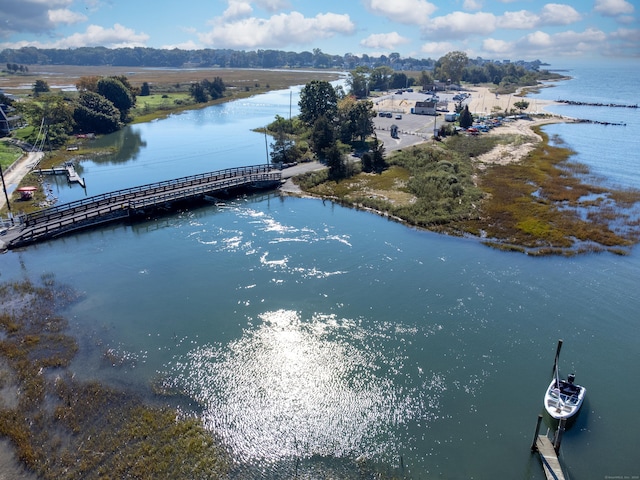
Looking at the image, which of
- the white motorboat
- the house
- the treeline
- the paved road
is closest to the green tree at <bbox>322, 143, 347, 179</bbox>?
the paved road

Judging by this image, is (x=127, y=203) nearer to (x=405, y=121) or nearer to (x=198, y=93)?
(x=405, y=121)

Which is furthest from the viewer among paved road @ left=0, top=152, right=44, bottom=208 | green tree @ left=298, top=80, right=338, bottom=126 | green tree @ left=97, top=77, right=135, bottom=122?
green tree @ left=97, top=77, right=135, bottom=122

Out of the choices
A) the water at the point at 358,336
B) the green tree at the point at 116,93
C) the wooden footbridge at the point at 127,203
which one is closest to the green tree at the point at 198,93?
the green tree at the point at 116,93

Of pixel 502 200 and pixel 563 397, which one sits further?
pixel 502 200

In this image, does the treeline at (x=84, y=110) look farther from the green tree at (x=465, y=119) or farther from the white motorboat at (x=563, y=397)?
the white motorboat at (x=563, y=397)

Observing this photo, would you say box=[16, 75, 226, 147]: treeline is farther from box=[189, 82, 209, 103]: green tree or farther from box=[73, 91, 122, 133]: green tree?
box=[189, 82, 209, 103]: green tree

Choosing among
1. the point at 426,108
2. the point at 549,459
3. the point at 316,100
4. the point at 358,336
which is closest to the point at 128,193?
the point at 358,336
